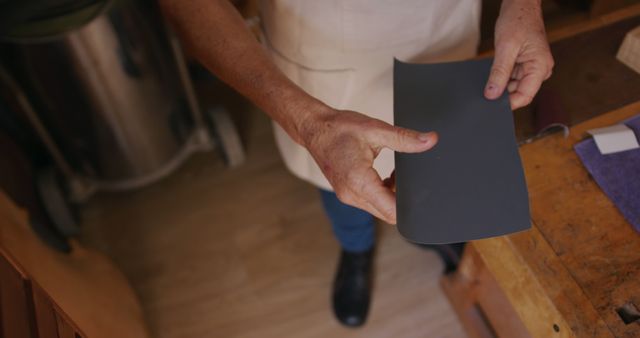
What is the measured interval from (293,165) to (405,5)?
0.43 meters

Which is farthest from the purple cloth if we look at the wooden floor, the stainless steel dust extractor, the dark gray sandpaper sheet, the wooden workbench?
the stainless steel dust extractor

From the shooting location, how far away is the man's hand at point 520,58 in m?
0.64

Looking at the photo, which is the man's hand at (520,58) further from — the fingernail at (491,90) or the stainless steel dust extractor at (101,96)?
the stainless steel dust extractor at (101,96)

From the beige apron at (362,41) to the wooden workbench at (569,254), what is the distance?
0.22 metres

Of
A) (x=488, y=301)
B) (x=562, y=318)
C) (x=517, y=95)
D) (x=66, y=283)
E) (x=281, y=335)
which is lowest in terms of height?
(x=281, y=335)

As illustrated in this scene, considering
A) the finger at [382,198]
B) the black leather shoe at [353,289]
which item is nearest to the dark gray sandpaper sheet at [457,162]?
the finger at [382,198]

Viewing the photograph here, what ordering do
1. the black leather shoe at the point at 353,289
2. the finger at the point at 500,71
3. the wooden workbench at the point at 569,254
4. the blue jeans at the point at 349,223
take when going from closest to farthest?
the wooden workbench at the point at 569,254
the finger at the point at 500,71
the blue jeans at the point at 349,223
the black leather shoe at the point at 353,289

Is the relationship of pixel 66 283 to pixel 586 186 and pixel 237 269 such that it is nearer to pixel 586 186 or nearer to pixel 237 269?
pixel 237 269

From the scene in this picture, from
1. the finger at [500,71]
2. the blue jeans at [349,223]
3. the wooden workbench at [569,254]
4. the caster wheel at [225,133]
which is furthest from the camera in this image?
the caster wheel at [225,133]

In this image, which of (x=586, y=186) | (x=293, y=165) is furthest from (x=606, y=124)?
(x=293, y=165)

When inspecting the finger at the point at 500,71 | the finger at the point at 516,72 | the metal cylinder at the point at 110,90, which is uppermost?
the finger at the point at 500,71

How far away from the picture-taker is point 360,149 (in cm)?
55

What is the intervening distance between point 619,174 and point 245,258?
993 millimetres

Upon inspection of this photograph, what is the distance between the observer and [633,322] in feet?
1.71
